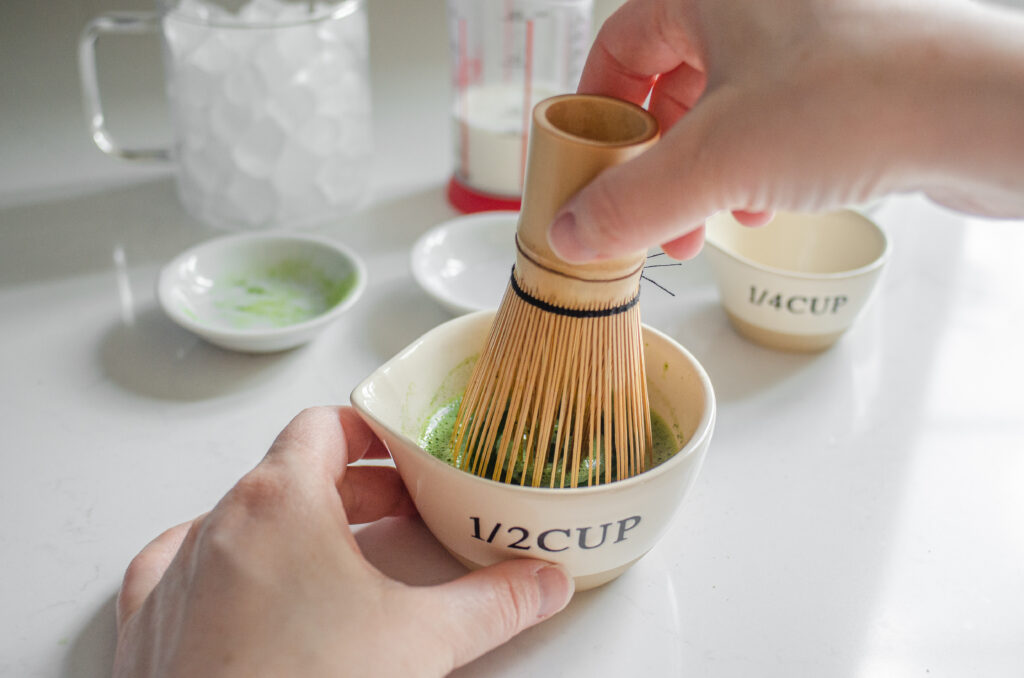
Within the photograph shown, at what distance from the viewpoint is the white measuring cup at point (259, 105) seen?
0.73 m

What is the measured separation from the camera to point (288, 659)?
361mm

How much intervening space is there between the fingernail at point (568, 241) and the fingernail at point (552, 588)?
0.16 metres

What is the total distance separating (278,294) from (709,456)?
0.37 meters

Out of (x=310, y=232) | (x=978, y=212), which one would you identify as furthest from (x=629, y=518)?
(x=310, y=232)

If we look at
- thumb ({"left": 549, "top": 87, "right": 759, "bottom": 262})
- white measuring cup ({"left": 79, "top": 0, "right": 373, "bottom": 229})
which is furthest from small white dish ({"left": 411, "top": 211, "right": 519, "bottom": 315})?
thumb ({"left": 549, "top": 87, "right": 759, "bottom": 262})

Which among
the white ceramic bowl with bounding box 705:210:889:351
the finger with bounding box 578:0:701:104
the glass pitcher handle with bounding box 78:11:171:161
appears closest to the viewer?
the finger with bounding box 578:0:701:104

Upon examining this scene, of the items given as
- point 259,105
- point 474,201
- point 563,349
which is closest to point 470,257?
point 474,201

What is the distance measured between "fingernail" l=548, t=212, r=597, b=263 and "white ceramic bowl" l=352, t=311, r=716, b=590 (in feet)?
0.35

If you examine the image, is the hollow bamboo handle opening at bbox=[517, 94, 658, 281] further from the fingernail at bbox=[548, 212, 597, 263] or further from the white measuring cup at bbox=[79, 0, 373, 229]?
the white measuring cup at bbox=[79, 0, 373, 229]

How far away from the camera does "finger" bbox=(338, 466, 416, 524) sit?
19.5 inches

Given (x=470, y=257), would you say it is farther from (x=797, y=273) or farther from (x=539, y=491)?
(x=539, y=491)

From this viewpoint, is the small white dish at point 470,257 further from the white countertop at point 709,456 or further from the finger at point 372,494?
the finger at point 372,494

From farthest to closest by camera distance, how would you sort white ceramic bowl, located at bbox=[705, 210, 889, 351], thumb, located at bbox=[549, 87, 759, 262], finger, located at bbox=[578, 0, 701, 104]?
white ceramic bowl, located at bbox=[705, 210, 889, 351] → finger, located at bbox=[578, 0, 701, 104] → thumb, located at bbox=[549, 87, 759, 262]

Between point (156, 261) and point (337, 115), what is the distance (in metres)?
0.21
